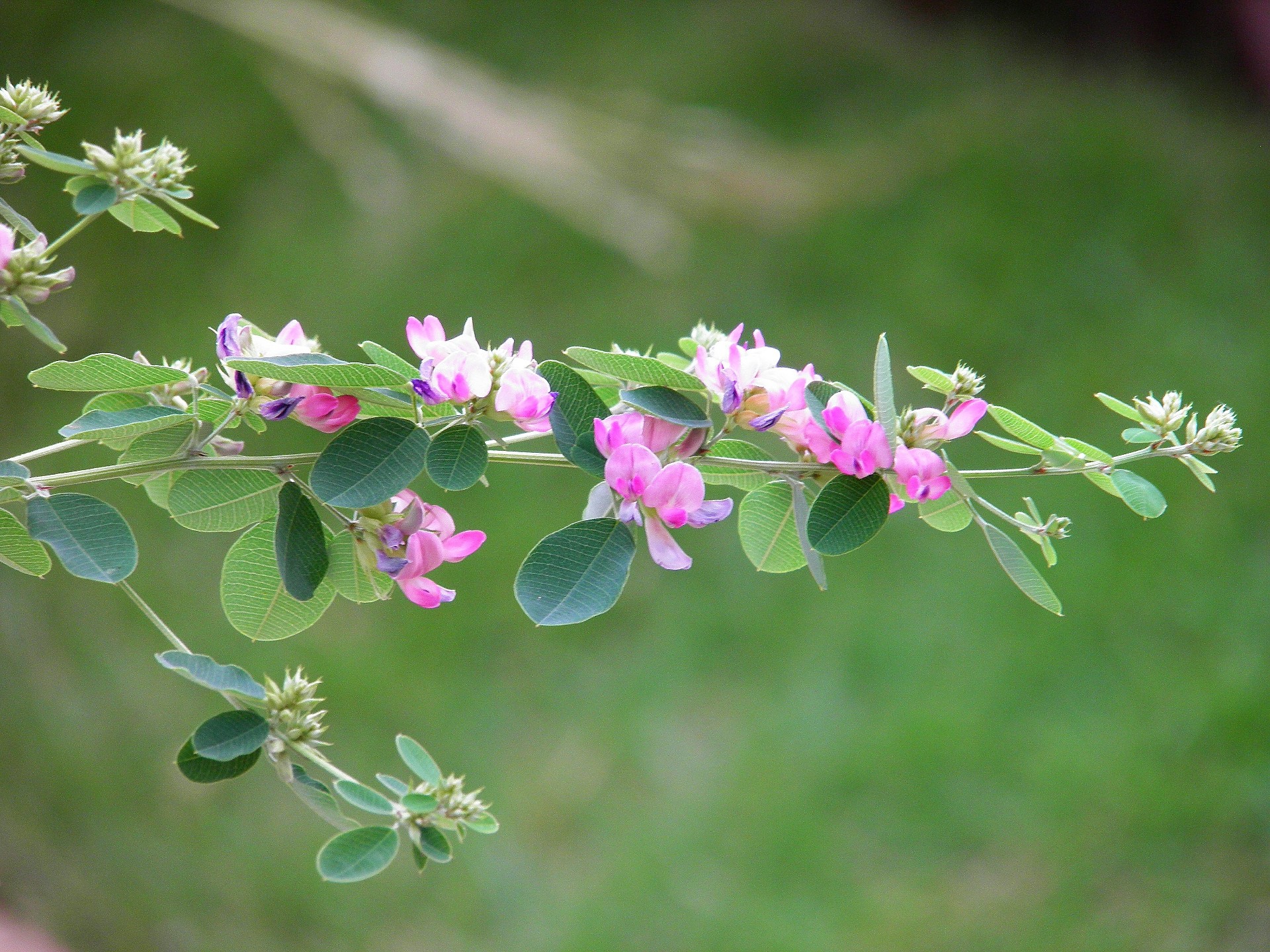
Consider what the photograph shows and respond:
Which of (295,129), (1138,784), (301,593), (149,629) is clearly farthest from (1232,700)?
(295,129)

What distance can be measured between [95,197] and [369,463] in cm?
16

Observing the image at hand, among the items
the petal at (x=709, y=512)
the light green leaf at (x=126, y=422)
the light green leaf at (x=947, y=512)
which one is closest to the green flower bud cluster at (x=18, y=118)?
the light green leaf at (x=126, y=422)

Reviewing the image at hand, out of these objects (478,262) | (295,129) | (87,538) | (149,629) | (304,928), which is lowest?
(87,538)

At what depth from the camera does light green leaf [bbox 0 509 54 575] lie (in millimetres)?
543

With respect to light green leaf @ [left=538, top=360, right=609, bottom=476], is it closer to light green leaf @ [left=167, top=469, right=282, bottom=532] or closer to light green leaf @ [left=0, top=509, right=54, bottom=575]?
light green leaf @ [left=167, top=469, right=282, bottom=532]

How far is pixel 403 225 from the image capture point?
2.85 m

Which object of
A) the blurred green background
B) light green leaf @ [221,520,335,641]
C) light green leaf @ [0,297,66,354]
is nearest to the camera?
light green leaf @ [0,297,66,354]

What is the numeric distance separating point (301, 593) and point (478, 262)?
7.59 ft

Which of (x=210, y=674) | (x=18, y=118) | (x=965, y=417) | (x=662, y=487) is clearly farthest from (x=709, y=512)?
(x=18, y=118)

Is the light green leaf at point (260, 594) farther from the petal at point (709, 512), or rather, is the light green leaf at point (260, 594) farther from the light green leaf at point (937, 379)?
the light green leaf at point (937, 379)

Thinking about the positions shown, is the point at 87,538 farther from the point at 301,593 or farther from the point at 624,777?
the point at 624,777

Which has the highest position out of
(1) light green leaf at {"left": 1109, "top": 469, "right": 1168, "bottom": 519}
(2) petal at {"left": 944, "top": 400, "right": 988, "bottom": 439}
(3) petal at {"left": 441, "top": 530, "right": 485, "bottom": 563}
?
(1) light green leaf at {"left": 1109, "top": 469, "right": 1168, "bottom": 519}

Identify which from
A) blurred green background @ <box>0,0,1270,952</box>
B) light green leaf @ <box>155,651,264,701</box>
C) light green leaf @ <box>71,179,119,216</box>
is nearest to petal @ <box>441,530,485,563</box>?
light green leaf @ <box>155,651,264,701</box>

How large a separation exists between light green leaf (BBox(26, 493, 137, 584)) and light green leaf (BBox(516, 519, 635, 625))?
0.17 m
